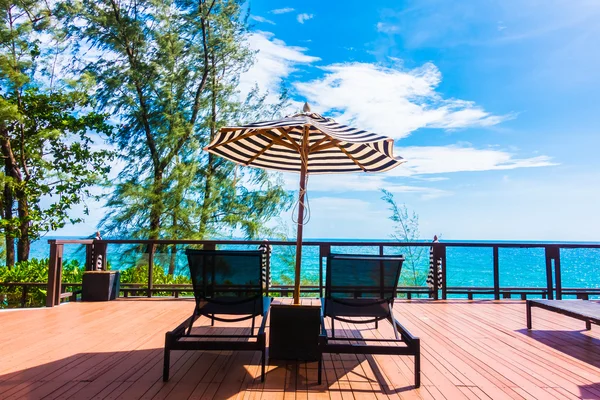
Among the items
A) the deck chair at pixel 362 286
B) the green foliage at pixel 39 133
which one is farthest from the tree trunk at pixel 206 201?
the deck chair at pixel 362 286

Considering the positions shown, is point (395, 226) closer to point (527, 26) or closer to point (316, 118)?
point (527, 26)

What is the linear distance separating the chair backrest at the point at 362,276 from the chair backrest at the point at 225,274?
1.83 ft

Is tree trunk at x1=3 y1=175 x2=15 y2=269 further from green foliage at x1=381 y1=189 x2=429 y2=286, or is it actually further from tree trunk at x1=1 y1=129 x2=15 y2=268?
green foliage at x1=381 y1=189 x2=429 y2=286

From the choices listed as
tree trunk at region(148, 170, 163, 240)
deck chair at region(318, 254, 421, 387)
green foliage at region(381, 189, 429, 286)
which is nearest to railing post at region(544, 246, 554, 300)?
deck chair at region(318, 254, 421, 387)

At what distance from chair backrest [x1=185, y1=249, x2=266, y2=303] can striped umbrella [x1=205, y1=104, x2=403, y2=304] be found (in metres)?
0.38

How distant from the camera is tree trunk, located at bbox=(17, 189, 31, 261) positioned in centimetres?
1116

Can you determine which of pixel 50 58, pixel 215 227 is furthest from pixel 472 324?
pixel 50 58

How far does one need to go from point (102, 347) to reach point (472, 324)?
3782 mm

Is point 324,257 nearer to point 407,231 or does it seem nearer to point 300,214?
point 300,214

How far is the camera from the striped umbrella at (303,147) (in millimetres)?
2980

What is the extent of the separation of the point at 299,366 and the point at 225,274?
889 millimetres

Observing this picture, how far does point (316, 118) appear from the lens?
11.1 ft

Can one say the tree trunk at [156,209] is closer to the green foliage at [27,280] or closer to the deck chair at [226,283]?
the green foliage at [27,280]

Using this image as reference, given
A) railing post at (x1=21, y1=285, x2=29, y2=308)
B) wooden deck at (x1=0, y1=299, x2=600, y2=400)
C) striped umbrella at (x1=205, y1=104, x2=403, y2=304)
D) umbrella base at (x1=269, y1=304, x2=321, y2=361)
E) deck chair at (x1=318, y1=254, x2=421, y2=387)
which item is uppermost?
striped umbrella at (x1=205, y1=104, x2=403, y2=304)
